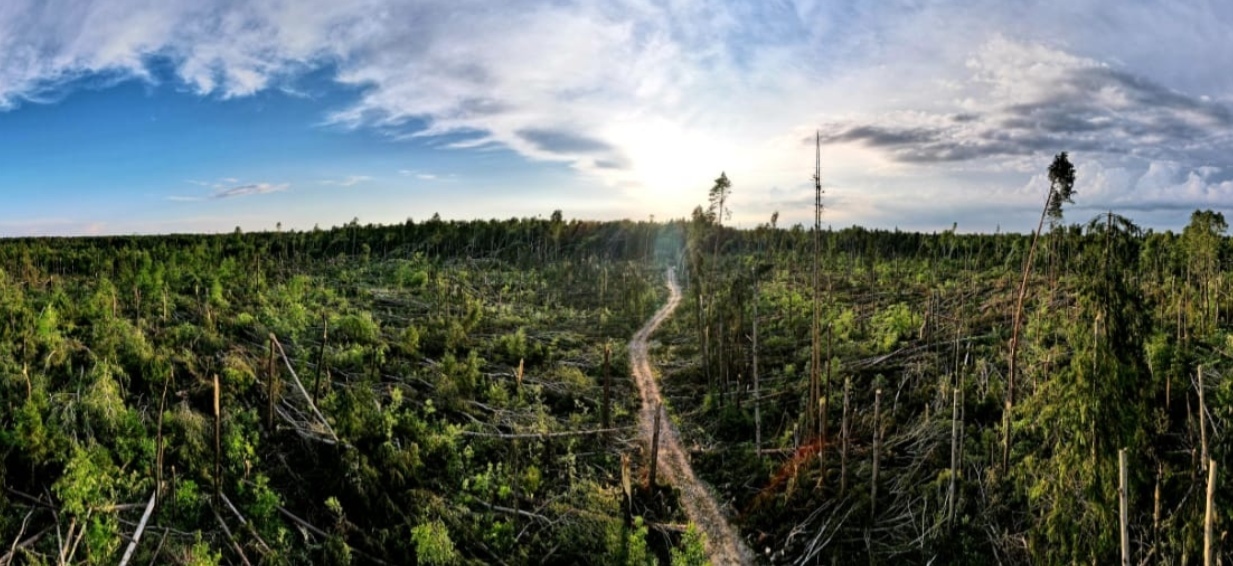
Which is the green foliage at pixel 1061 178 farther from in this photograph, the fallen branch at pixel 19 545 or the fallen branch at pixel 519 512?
the fallen branch at pixel 19 545

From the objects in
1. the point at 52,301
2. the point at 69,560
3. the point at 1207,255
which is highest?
the point at 1207,255

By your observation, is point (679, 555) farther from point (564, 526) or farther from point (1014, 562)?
point (1014, 562)

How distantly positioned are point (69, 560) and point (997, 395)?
18490mm

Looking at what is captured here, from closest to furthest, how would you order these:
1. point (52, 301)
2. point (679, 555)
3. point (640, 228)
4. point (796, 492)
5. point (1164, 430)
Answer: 1. point (1164, 430)
2. point (679, 555)
3. point (796, 492)
4. point (52, 301)
5. point (640, 228)

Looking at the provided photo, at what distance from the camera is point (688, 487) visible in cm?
1752

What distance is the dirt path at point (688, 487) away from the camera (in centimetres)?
1478

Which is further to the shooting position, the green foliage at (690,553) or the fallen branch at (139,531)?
the green foliage at (690,553)

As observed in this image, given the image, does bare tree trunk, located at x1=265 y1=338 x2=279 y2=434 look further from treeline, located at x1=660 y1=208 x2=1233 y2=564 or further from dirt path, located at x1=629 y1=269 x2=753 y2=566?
treeline, located at x1=660 y1=208 x2=1233 y2=564

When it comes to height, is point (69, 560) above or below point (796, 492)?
above

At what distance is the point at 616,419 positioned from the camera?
848 inches

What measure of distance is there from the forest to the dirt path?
0.41 m

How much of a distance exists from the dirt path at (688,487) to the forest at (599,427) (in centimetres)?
41

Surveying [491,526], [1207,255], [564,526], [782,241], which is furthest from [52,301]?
[782,241]

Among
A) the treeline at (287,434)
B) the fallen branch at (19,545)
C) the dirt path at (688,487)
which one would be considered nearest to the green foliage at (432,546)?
the treeline at (287,434)
